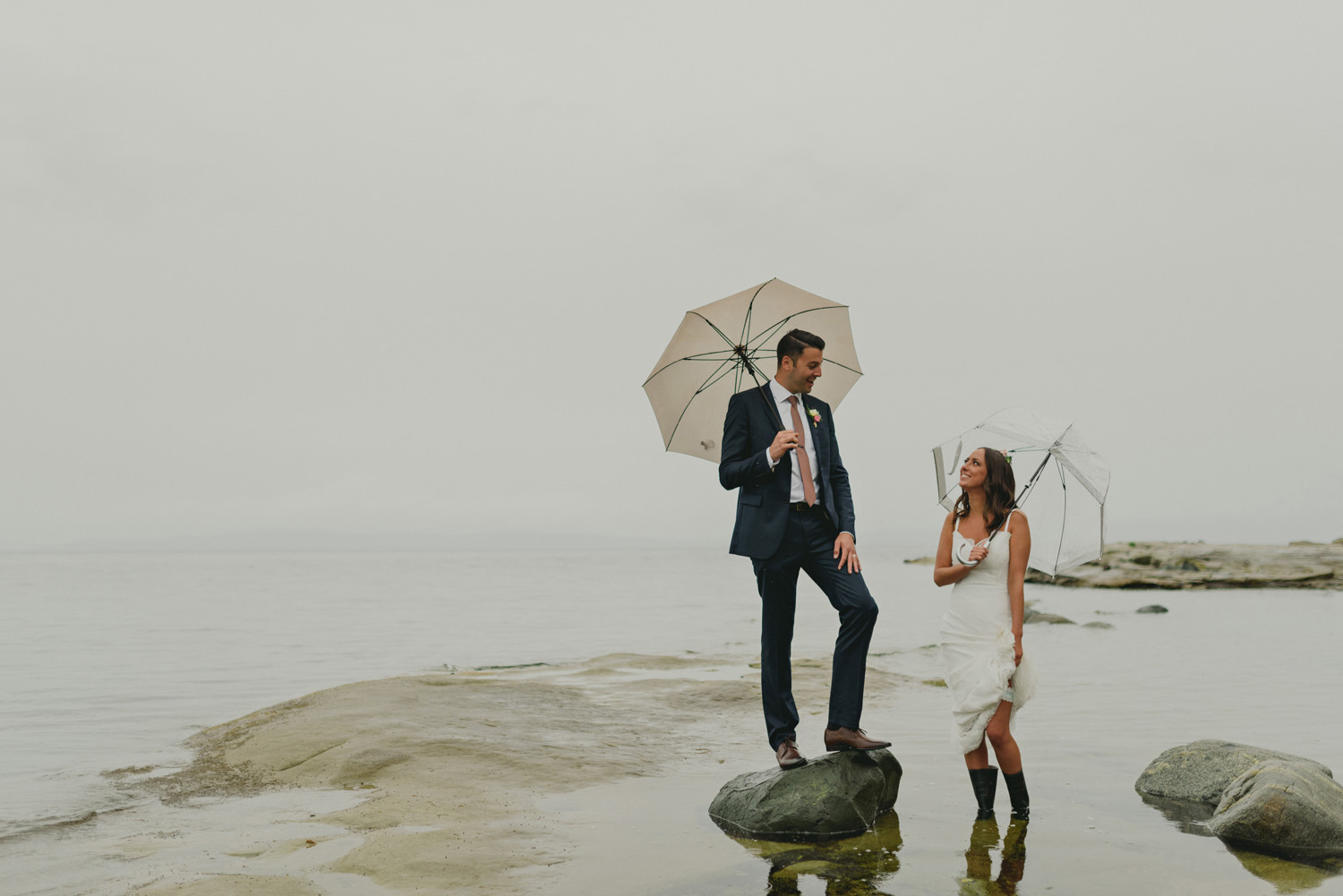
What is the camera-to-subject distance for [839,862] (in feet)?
17.2

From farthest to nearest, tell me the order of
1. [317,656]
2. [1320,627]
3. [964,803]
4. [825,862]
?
[1320,627] < [317,656] < [964,803] < [825,862]

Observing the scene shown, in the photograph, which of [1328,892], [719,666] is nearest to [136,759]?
[719,666]

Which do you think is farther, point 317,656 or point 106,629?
point 106,629

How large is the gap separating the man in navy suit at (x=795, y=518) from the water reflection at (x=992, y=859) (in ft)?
2.91

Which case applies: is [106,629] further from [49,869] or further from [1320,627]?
[1320,627]

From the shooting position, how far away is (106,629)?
2459cm

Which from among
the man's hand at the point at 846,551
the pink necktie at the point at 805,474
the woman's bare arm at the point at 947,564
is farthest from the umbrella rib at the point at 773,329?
the woman's bare arm at the point at 947,564

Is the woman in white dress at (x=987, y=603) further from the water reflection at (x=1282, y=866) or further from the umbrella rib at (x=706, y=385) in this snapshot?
the umbrella rib at (x=706, y=385)

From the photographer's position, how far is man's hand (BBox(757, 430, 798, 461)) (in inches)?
216

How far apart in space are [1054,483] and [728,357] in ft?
7.71

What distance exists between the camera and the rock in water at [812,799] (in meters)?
5.82

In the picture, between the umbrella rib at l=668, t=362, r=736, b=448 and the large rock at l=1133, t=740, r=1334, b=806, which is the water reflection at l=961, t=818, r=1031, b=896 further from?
the umbrella rib at l=668, t=362, r=736, b=448

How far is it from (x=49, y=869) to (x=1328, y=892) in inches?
284

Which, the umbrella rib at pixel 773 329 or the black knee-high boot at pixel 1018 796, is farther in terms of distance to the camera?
the umbrella rib at pixel 773 329
